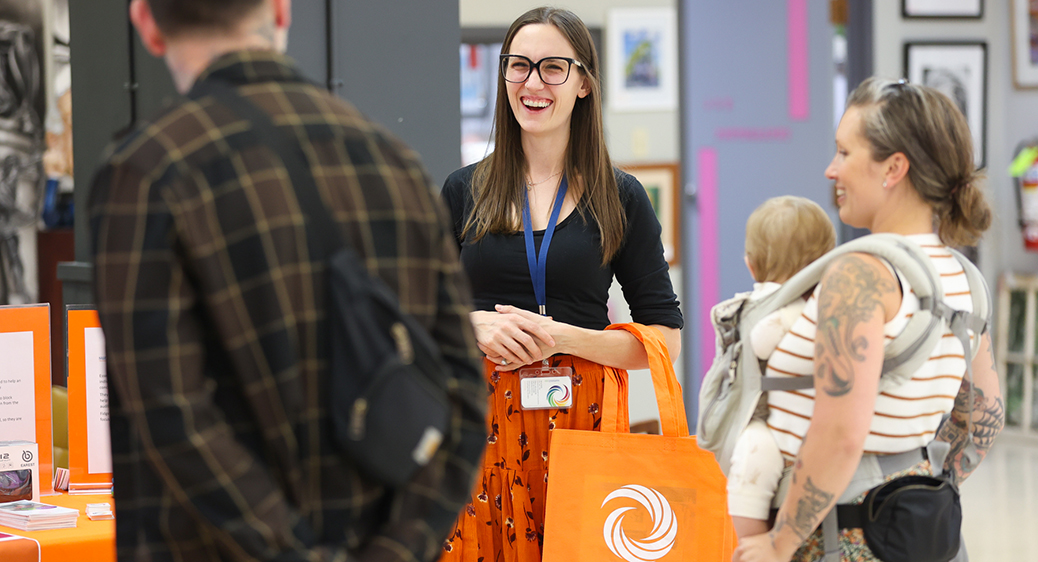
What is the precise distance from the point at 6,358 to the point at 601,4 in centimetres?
456

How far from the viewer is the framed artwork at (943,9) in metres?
6.45

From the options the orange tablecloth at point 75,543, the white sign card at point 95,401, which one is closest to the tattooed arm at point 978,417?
the orange tablecloth at point 75,543

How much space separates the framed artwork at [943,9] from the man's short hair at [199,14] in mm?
6353

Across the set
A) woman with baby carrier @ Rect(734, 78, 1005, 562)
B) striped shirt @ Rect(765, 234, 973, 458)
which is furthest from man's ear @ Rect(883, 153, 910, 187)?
striped shirt @ Rect(765, 234, 973, 458)

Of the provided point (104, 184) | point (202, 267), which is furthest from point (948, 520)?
point (104, 184)

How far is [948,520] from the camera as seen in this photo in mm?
1537

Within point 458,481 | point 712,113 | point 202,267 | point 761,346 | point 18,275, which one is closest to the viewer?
point 202,267

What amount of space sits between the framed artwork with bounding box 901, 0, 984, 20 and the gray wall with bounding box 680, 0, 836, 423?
3.29 feet

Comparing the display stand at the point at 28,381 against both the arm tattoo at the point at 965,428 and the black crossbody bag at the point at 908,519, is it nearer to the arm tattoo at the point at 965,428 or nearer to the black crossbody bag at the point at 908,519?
the black crossbody bag at the point at 908,519

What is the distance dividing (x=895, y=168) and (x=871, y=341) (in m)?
0.32

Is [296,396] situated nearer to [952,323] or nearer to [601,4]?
[952,323]

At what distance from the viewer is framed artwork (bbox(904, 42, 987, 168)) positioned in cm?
651

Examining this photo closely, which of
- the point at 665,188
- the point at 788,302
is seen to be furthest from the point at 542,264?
the point at 665,188

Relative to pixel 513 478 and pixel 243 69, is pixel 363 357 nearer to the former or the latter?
pixel 243 69
